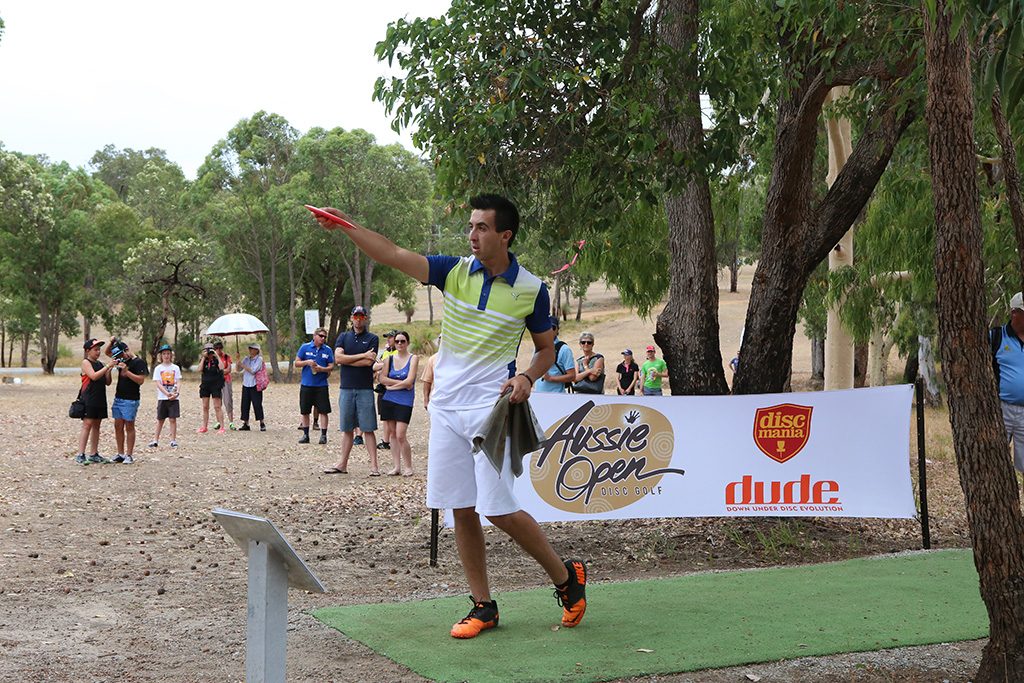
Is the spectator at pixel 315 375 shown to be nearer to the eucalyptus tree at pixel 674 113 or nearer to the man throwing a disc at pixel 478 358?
the eucalyptus tree at pixel 674 113

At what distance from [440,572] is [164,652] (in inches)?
114

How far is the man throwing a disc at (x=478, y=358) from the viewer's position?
5.79 m

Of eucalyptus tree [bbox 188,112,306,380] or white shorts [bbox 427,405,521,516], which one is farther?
eucalyptus tree [bbox 188,112,306,380]

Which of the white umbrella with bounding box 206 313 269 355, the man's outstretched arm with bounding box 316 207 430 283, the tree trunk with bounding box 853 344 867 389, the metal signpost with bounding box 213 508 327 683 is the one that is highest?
the white umbrella with bounding box 206 313 269 355

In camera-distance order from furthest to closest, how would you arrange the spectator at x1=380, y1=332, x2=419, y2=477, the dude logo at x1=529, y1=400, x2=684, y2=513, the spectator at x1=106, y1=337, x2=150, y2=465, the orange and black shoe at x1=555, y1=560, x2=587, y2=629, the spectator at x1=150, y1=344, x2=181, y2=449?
the spectator at x1=150, y1=344, x2=181, y2=449, the spectator at x1=106, y1=337, x2=150, y2=465, the spectator at x1=380, y1=332, x2=419, y2=477, the dude logo at x1=529, y1=400, x2=684, y2=513, the orange and black shoe at x1=555, y1=560, x2=587, y2=629

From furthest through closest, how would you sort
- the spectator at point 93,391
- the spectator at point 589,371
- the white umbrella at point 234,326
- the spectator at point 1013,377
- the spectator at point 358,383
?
the white umbrella at point 234,326
the spectator at point 589,371
the spectator at point 93,391
the spectator at point 358,383
the spectator at point 1013,377

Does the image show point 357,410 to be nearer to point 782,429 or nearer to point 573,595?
point 782,429

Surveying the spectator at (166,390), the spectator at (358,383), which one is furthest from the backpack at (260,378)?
the spectator at (358,383)

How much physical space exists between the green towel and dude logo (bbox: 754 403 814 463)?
3622mm

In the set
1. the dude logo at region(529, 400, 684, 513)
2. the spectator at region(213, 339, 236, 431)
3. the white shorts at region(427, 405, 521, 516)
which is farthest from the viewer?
the spectator at region(213, 339, 236, 431)

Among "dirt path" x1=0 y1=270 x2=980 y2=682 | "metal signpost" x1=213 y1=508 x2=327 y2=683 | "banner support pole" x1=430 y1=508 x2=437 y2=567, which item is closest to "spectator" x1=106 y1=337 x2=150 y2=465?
"dirt path" x1=0 y1=270 x2=980 y2=682

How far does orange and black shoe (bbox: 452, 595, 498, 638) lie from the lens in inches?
233

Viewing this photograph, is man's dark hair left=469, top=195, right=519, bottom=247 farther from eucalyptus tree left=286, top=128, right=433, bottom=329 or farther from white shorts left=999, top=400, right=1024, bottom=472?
eucalyptus tree left=286, top=128, right=433, bottom=329

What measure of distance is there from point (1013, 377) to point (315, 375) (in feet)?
39.0
